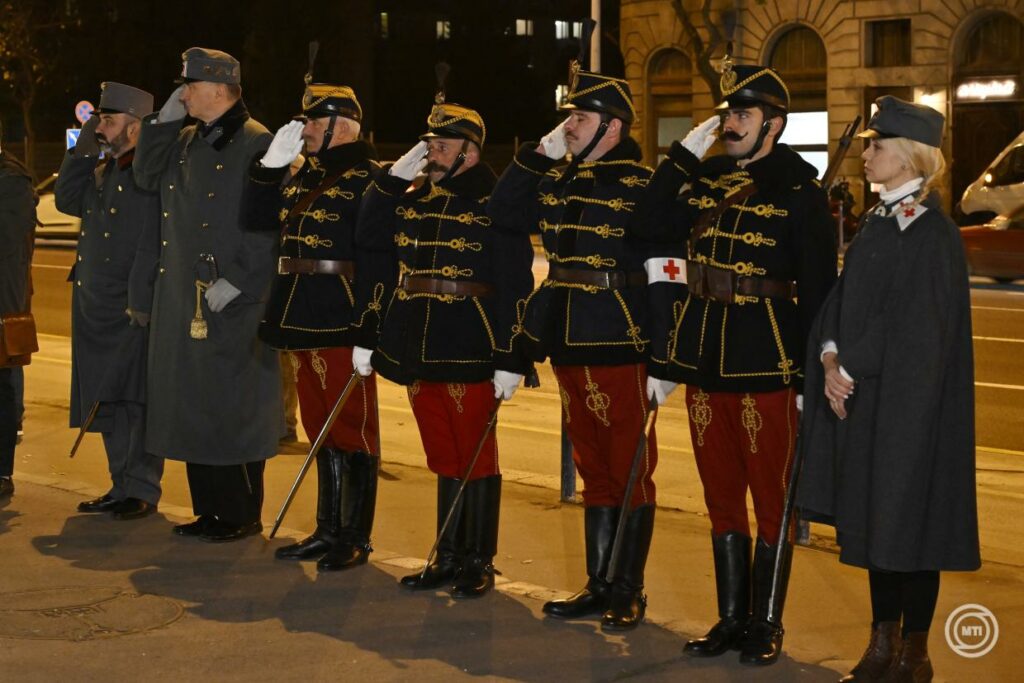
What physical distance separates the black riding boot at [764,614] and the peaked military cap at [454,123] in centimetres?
219

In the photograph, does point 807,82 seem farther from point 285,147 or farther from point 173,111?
point 285,147

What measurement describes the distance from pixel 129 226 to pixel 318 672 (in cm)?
356

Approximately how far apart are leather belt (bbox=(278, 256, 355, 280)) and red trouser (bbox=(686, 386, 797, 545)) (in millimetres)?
2027

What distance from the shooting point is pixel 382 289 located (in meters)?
7.75

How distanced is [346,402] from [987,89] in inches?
1153

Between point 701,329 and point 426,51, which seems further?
point 426,51

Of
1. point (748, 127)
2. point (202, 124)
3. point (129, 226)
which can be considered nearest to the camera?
point (748, 127)

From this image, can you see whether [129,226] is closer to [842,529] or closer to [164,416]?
[164,416]

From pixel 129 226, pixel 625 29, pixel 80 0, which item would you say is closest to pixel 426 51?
pixel 80 0

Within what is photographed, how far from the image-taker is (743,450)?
6281 millimetres

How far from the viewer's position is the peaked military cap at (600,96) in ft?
22.1

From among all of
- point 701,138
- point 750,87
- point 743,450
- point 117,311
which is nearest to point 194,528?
point 117,311

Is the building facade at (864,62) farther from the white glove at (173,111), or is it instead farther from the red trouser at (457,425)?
the red trouser at (457,425)

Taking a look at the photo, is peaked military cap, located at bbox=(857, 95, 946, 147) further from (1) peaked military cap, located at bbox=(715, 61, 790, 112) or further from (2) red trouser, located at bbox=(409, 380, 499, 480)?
(2) red trouser, located at bbox=(409, 380, 499, 480)
